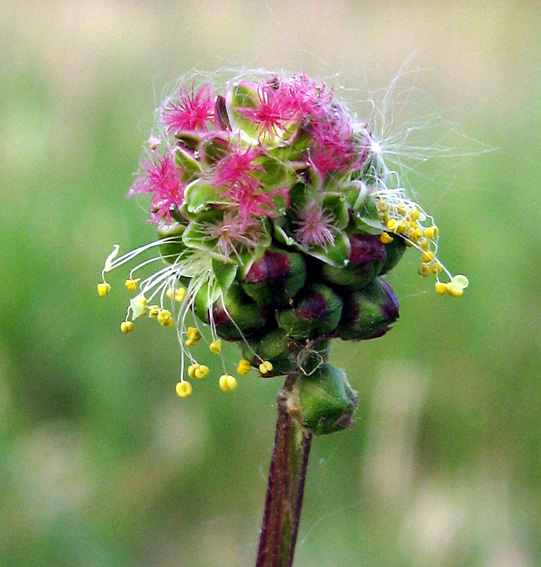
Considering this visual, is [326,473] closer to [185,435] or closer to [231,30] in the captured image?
[185,435]

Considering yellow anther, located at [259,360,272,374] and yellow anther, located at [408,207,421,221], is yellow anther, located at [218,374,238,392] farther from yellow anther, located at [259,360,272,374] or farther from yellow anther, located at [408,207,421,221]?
yellow anther, located at [408,207,421,221]

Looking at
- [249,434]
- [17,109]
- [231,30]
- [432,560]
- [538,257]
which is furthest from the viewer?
[231,30]

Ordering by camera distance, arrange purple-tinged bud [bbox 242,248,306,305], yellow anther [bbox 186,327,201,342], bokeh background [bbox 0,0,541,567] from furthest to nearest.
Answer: bokeh background [bbox 0,0,541,567], yellow anther [bbox 186,327,201,342], purple-tinged bud [bbox 242,248,306,305]

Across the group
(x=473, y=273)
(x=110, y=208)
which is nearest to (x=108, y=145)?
(x=110, y=208)

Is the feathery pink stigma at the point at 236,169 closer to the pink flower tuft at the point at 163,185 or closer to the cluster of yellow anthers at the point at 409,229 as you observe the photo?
the pink flower tuft at the point at 163,185

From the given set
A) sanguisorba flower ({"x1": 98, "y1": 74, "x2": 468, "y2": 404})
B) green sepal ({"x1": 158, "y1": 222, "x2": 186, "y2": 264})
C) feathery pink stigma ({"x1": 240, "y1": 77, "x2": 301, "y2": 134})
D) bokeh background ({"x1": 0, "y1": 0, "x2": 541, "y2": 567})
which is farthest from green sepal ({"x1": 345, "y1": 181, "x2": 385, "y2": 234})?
bokeh background ({"x1": 0, "y1": 0, "x2": 541, "y2": 567})

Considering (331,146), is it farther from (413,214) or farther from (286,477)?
(286,477)
